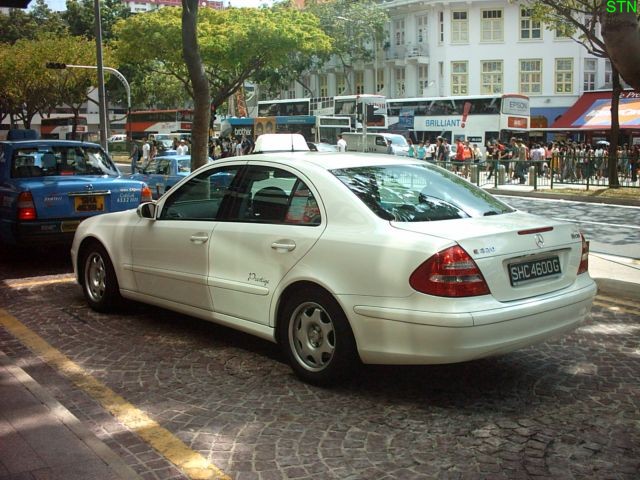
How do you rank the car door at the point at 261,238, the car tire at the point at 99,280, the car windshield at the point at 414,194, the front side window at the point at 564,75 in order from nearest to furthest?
1. the car windshield at the point at 414,194
2. the car door at the point at 261,238
3. the car tire at the point at 99,280
4. the front side window at the point at 564,75

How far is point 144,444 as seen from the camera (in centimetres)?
375

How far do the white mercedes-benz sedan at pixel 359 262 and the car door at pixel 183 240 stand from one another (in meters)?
0.01

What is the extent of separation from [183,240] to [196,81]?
674cm

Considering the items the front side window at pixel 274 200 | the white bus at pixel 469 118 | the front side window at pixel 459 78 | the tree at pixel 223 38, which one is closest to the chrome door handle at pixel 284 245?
the front side window at pixel 274 200

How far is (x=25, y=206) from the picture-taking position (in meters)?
8.26

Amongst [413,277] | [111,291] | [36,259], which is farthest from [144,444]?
[36,259]

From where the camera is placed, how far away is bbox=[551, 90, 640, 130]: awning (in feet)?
124

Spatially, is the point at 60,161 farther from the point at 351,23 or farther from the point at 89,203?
the point at 351,23

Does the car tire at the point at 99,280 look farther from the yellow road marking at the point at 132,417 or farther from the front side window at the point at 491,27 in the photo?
the front side window at the point at 491,27

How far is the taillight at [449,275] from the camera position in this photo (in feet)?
13.0

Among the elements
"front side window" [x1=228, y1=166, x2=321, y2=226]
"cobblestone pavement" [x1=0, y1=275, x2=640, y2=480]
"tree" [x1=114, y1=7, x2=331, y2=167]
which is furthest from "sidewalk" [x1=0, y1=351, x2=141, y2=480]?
"tree" [x1=114, y1=7, x2=331, y2=167]

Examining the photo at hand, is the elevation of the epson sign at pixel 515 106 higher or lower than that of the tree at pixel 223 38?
lower

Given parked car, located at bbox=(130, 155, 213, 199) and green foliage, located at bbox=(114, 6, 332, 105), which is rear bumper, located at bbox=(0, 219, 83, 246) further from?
green foliage, located at bbox=(114, 6, 332, 105)

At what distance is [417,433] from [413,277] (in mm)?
850
